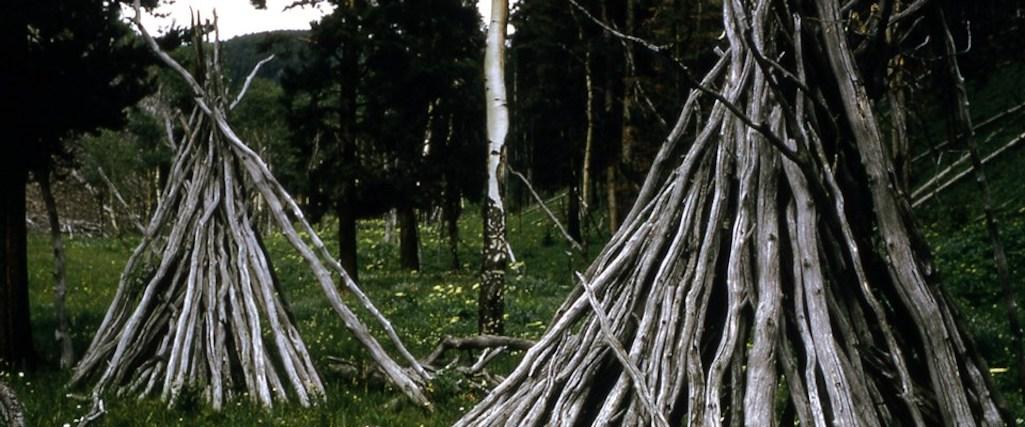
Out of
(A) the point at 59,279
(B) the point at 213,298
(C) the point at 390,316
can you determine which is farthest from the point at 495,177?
(C) the point at 390,316

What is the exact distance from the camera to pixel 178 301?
7.54 m

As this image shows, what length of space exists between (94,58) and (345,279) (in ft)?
10.4

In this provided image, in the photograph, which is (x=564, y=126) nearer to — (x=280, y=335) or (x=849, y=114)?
(x=280, y=335)

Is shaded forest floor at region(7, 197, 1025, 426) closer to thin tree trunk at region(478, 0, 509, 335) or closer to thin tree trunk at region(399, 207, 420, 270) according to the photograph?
thin tree trunk at region(399, 207, 420, 270)

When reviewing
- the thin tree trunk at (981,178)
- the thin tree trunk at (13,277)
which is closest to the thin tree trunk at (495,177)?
the thin tree trunk at (13,277)

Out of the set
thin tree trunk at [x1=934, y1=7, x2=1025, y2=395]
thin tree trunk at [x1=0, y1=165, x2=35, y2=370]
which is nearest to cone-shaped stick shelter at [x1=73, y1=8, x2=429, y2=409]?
thin tree trunk at [x1=0, y1=165, x2=35, y2=370]

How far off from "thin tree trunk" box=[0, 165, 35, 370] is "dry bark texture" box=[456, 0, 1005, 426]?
17.9 ft

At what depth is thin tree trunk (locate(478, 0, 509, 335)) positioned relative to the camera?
9.19m

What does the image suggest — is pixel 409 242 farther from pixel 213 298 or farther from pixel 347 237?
pixel 213 298

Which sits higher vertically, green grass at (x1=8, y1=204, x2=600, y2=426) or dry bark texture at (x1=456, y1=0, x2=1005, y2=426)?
dry bark texture at (x1=456, y1=0, x2=1005, y2=426)

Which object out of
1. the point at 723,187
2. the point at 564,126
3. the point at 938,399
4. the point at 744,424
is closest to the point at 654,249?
the point at 723,187

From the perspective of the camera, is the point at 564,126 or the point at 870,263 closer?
the point at 870,263

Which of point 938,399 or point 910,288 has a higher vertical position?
point 910,288

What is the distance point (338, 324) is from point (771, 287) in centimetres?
816
